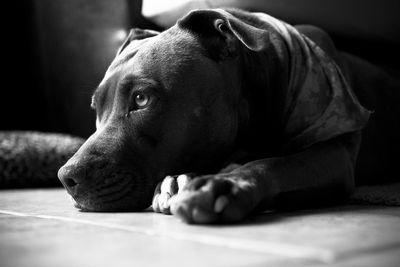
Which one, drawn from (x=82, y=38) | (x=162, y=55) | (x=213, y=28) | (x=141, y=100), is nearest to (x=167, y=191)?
(x=141, y=100)

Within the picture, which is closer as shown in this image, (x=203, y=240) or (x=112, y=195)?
(x=203, y=240)

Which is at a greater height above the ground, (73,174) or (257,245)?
(257,245)

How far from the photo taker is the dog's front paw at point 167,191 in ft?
4.01

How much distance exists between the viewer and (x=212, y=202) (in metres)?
1.03

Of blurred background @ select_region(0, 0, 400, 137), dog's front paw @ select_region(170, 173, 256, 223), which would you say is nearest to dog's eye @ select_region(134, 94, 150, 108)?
dog's front paw @ select_region(170, 173, 256, 223)

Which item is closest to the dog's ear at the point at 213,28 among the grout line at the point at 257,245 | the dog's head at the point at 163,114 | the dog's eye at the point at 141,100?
the dog's head at the point at 163,114

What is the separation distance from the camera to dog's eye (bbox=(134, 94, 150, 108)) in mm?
1383

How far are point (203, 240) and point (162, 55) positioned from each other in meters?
0.66

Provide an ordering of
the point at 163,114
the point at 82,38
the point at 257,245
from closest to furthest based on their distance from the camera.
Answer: the point at 257,245
the point at 163,114
the point at 82,38

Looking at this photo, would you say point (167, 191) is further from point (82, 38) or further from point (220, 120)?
point (82, 38)

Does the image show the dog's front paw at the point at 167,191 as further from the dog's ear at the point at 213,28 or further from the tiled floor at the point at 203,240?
the dog's ear at the point at 213,28

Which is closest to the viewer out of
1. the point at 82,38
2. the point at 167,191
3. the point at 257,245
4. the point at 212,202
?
the point at 257,245

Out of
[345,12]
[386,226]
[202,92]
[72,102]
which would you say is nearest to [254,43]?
[202,92]

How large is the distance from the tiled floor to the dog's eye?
27cm
